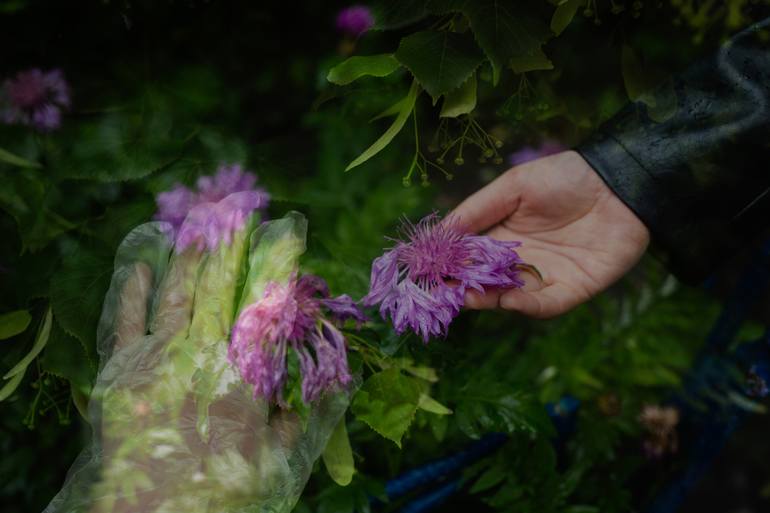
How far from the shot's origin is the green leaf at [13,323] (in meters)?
0.74

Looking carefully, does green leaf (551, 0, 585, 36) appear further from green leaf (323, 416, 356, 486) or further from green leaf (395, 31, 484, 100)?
green leaf (323, 416, 356, 486)

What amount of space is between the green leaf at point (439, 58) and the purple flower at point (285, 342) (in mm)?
233

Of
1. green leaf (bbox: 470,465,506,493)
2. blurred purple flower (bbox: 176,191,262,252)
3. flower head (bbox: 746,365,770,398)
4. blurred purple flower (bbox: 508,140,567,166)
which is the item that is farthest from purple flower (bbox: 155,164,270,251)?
flower head (bbox: 746,365,770,398)

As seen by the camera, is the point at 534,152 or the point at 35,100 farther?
the point at 534,152

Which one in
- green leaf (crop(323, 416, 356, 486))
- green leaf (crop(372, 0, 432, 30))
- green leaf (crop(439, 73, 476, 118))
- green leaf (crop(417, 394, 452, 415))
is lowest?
green leaf (crop(417, 394, 452, 415))

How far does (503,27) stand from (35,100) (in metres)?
0.56

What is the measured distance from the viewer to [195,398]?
65 centimetres

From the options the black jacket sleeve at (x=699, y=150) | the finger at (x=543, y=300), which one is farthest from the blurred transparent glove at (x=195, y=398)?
the black jacket sleeve at (x=699, y=150)

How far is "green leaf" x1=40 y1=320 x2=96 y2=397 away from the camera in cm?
72

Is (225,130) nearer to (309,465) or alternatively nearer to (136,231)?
(136,231)

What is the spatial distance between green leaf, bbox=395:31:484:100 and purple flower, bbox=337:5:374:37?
0.43ft

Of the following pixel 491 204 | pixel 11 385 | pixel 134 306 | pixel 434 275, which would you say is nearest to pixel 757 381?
pixel 491 204

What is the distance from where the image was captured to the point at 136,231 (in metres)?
0.74

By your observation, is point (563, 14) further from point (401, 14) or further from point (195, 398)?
point (195, 398)
